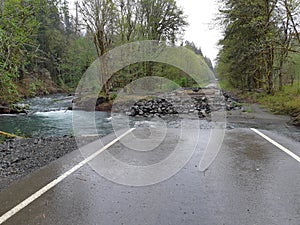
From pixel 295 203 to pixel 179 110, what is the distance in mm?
12237

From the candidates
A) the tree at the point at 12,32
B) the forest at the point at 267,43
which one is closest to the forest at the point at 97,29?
the tree at the point at 12,32

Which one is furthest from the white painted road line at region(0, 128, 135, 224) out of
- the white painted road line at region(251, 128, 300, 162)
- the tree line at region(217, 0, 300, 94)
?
the tree line at region(217, 0, 300, 94)

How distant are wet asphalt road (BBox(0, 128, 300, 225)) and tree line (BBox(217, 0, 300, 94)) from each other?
11.2 m

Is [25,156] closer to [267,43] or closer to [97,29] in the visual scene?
[267,43]

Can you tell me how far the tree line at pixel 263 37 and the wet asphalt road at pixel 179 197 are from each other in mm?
11154

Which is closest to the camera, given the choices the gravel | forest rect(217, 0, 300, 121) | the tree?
the gravel

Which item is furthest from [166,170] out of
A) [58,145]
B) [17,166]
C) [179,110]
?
[179,110]

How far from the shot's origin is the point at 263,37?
1892 cm

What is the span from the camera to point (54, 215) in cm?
303

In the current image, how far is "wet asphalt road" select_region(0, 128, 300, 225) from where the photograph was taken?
292 cm

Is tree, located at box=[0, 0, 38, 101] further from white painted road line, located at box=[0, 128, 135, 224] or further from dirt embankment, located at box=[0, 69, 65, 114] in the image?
white painted road line, located at box=[0, 128, 135, 224]

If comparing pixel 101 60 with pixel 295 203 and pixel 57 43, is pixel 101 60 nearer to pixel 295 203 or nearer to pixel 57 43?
pixel 295 203

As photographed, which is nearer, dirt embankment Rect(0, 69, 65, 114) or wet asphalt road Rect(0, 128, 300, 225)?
wet asphalt road Rect(0, 128, 300, 225)

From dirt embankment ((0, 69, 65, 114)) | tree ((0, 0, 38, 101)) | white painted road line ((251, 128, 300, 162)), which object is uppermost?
tree ((0, 0, 38, 101))
